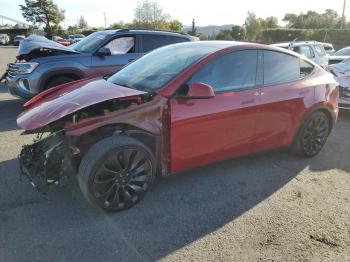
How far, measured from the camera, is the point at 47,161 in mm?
3498

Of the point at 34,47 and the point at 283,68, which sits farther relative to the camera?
the point at 34,47

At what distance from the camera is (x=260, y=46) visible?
4566 millimetres

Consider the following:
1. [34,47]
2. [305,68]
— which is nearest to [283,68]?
[305,68]

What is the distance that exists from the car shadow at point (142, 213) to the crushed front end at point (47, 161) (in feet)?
1.01

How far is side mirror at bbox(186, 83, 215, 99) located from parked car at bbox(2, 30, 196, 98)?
4348 mm

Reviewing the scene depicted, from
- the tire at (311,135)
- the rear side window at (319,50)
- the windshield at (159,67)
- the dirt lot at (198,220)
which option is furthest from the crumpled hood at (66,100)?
the rear side window at (319,50)

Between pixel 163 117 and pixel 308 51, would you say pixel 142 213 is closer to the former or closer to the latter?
pixel 163 117

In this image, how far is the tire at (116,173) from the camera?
3391 mm

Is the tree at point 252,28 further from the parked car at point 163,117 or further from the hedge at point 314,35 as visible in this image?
the parked car at point 163,117

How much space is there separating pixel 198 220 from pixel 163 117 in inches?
42.8

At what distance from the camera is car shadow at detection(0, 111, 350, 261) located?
10.1 feet

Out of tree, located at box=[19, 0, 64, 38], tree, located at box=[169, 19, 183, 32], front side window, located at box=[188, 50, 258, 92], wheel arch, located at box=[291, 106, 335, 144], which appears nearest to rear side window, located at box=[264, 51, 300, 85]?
front side window, located at box=[188, 50, 258, 92]

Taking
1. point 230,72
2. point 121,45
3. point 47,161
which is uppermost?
point 121,45

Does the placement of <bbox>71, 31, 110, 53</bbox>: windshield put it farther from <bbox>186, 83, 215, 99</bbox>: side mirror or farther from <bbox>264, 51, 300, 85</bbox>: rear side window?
<bbox>186, 83, 215, 99</bbox>: side mirror
